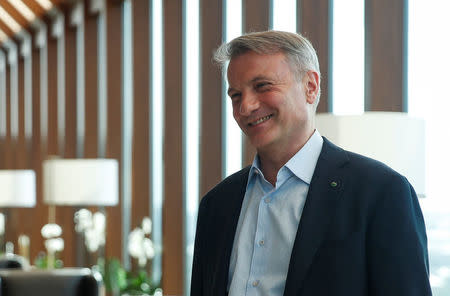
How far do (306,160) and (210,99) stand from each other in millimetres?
3300


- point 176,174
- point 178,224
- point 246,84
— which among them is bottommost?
point 178,224

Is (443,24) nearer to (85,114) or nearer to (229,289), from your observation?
(229,289)

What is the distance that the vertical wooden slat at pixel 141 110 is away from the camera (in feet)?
20.0

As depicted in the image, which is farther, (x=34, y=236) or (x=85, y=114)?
(x=34, y=236)

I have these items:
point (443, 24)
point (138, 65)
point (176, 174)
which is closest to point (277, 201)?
point (443, 24)

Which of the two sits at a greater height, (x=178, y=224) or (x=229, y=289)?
(x=229, y=289)

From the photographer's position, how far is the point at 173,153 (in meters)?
5.51

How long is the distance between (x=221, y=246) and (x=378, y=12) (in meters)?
1.98

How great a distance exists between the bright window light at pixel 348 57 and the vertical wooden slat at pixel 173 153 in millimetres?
1846

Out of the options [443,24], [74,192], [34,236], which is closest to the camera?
[443,24]

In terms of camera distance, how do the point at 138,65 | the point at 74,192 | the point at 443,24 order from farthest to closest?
the point at 138,65, the point at 74,192, the point at 443,24

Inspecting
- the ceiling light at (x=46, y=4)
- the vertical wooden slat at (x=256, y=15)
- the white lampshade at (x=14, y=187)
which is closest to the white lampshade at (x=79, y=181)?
the vertical wooden slat at (x=256, y=15)

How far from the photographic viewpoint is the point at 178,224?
18.1 feet

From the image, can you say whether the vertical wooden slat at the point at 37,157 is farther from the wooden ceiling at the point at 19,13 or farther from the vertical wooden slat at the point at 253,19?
the vertical wooden slat at the point at 253,19
